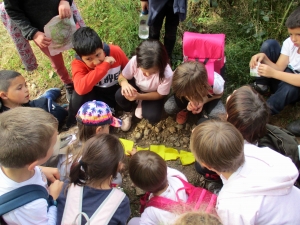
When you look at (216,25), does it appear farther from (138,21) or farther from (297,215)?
(297,215)

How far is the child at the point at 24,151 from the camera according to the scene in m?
1.66

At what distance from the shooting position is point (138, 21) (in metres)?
3.90

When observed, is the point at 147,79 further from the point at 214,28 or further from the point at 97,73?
the point at 214,28

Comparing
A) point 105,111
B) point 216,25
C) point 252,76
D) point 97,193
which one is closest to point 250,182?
point 97,193

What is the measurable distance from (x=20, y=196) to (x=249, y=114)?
1.63 metres

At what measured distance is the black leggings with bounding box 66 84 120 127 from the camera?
10.1ft

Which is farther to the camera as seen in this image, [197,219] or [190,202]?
[190,202]

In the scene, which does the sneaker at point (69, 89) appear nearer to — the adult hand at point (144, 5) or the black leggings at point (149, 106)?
the black leggings at point (149, 106)

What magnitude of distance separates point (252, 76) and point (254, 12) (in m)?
0.99

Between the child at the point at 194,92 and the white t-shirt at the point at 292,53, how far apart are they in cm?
77

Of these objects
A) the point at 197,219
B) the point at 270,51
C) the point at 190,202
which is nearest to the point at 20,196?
the point at 197,219

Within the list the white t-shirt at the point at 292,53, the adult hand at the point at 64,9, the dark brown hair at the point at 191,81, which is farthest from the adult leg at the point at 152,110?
the white t-shirt at the point at 292,53

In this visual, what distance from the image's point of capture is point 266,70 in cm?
286

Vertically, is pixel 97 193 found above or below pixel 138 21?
below
